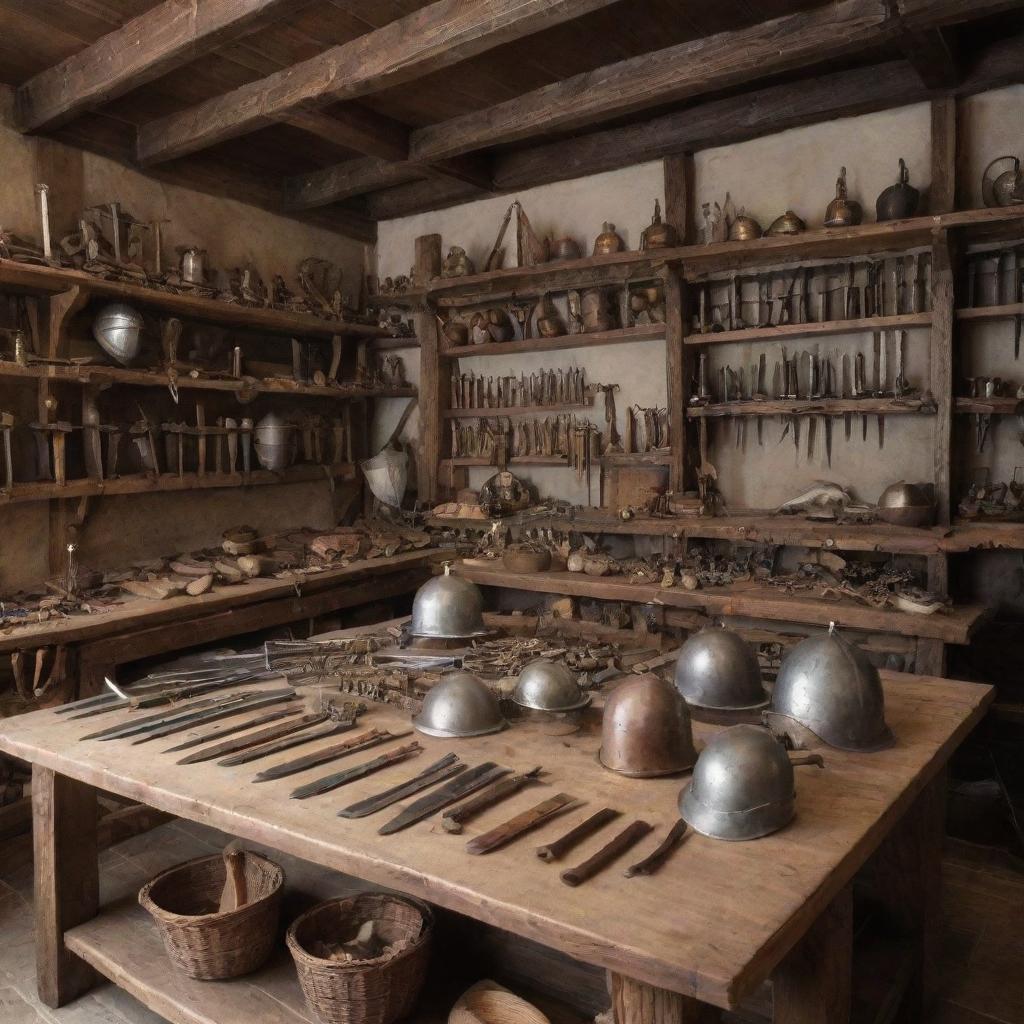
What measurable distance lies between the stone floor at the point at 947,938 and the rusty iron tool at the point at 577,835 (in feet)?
5.55

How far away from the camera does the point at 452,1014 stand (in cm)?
221

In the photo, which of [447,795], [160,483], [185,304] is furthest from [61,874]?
[185,304]

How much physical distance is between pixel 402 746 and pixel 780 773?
3.59ft

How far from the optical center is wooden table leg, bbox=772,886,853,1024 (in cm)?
185

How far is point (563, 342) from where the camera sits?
5844 mm

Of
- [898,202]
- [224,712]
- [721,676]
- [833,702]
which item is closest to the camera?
[833,702]

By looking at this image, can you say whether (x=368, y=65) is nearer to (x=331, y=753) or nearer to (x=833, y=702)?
(x=331, y=753)

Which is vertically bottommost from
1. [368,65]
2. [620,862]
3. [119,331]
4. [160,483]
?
[620,862]

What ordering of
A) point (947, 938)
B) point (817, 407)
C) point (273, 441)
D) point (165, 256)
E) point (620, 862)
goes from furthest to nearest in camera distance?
point (273, 441) → point (165, 256) → point (817, 407) → point (947, 938) → point (620, 862)

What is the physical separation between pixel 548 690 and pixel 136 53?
3602 millimetres

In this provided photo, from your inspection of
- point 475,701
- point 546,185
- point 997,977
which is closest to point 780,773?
point 475,701

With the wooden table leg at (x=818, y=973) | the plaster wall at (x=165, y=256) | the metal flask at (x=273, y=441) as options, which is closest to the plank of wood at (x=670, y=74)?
the plaster wall at (x=165, y=256)

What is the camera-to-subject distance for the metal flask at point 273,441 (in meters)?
5.81

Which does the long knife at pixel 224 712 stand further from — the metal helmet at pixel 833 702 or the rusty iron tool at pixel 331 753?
the metal helmet at pixel 833 702
